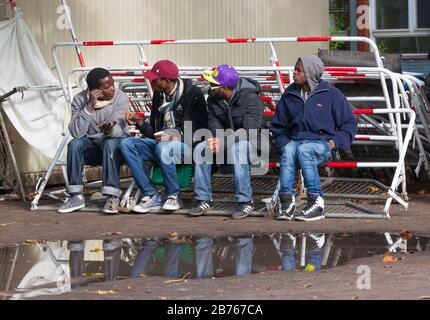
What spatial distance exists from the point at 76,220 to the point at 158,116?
1.28m

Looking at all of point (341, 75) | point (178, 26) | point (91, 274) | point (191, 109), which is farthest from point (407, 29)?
point (91, 274)

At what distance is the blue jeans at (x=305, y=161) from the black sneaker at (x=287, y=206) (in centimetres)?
5

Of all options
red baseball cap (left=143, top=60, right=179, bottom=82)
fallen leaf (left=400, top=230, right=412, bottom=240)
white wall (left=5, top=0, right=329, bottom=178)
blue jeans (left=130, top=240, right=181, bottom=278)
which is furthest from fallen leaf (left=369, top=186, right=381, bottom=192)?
white wall (left=5, top=0, right=329, bottom=178)

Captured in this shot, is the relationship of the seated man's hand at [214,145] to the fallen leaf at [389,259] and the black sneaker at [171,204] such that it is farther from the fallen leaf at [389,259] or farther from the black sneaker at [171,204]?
the fallen leaf at [389,259]

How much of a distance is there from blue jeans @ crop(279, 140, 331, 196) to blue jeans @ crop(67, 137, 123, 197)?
160 cm

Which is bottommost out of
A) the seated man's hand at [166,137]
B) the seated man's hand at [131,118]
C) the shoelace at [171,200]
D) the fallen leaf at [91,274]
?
the shoelace at [171,200]

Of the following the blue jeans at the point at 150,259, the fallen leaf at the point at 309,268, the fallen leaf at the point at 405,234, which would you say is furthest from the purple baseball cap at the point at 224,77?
the fallen leaf at the point at 309,268

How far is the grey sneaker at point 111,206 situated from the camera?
11094mm

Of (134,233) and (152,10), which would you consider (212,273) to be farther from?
(152,10)

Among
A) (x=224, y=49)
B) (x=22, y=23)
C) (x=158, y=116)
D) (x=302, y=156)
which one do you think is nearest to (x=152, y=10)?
(x=224, y=49)

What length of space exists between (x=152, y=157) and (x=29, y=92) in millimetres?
1822

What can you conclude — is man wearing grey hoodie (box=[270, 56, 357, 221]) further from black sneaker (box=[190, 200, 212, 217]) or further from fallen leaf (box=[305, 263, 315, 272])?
fallen leaf (box=[305, 263, 315, 272])

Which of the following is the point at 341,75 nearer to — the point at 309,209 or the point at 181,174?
the point at 309,209

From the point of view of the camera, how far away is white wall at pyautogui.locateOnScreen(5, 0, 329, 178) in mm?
13156
